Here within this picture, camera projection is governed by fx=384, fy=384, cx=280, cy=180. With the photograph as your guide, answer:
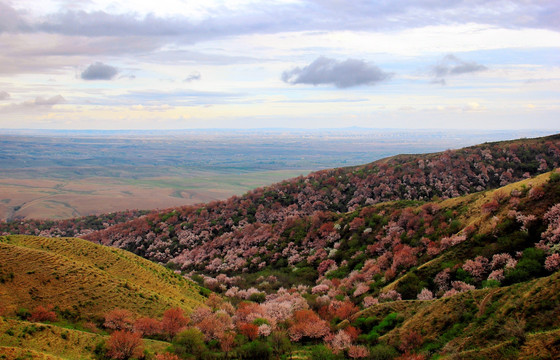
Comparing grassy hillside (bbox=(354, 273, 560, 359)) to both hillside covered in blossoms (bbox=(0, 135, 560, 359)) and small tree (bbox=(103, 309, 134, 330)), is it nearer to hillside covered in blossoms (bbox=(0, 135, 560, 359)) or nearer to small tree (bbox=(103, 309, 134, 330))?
hillside covered in blossoms (bbox=(0, 135, 560, 359))

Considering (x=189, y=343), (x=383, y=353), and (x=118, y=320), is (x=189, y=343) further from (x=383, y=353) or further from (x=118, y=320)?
(x=383, y=353)

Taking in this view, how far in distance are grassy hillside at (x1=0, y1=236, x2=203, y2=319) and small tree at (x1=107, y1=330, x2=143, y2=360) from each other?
5.64 meters

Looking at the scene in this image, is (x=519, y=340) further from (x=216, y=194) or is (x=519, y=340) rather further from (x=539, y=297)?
(x=216, y=194)

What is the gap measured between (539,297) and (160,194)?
602 feet

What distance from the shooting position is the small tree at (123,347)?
17.0 meters

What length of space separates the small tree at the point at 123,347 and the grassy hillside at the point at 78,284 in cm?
564

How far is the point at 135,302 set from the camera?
80.8ft

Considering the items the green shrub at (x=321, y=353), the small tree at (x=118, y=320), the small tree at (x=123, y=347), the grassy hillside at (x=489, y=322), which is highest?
the grassy hillside at (x=489, y=322)

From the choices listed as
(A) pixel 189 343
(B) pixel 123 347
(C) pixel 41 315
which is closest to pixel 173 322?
(A) pixel 189 343

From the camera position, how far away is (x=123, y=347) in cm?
1723

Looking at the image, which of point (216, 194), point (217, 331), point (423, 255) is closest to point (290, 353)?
point (217, 331)

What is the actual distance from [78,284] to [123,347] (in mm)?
9069

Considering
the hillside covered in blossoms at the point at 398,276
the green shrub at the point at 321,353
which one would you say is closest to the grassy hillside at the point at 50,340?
the hillside covered in blossoms at the point at 398,276

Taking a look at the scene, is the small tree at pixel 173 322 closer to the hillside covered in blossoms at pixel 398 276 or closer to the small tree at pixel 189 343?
the hillside covered in blossoms at pixel 398 276
